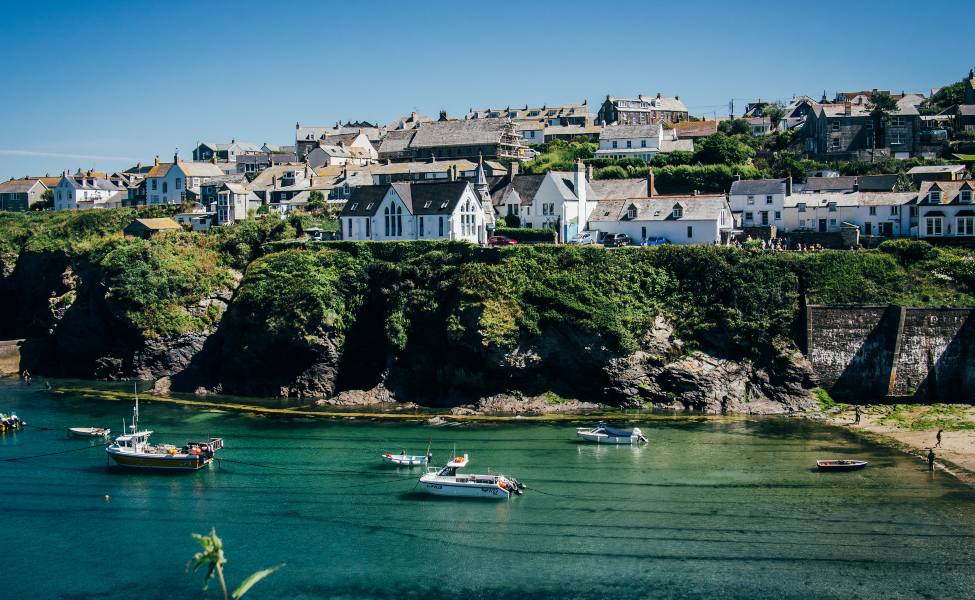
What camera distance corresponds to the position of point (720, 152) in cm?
9938

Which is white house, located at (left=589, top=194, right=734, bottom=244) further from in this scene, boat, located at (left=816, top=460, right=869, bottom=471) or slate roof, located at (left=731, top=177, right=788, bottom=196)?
boat, located at (left=816, top=460, right=869, bottom=471)

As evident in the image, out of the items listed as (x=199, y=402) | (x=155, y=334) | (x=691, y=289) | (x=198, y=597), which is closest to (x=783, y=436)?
(x=691, y=289)

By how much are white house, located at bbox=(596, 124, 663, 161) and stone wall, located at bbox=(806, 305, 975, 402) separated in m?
43.2

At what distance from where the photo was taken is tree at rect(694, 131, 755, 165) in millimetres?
99438

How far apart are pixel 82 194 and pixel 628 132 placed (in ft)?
235

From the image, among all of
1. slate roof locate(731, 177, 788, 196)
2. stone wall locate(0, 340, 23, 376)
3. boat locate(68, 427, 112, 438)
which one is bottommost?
boat locate(68, 427, 112, 438)

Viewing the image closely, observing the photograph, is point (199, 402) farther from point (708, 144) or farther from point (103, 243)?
point (708, 144)

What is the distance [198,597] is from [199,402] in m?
33.8

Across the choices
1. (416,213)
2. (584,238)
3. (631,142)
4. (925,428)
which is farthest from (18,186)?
(925,428)

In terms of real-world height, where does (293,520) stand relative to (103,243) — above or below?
below

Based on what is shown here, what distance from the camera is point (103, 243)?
88000 millimetres

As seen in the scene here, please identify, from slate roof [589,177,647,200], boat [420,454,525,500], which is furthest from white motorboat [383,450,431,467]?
slate roof [589,177,647,200]

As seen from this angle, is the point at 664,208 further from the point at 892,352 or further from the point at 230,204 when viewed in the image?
the point at 230,204

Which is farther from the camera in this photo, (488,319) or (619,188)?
(619,188)
